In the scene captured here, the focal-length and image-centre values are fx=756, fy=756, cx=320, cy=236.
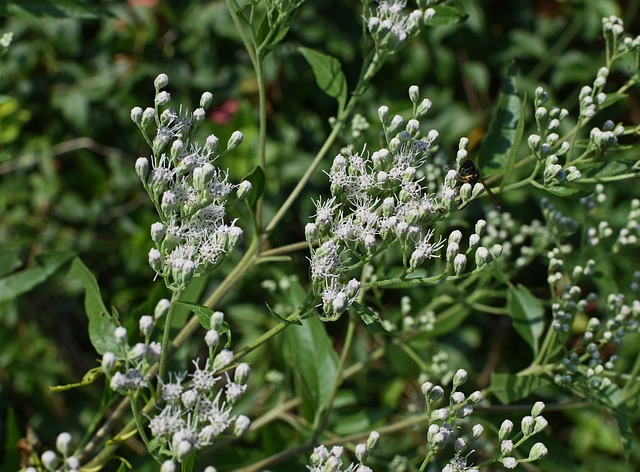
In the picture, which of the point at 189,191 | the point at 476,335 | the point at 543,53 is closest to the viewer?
the point at 189,191

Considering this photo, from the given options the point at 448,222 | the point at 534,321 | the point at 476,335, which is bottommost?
the point at 476,335

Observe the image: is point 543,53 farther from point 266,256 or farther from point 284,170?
point 266,256

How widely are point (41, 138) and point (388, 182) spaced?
2.55 m

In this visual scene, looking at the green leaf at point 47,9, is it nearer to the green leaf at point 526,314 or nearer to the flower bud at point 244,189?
the flower bud at point 244,189

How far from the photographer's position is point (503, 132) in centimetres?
232

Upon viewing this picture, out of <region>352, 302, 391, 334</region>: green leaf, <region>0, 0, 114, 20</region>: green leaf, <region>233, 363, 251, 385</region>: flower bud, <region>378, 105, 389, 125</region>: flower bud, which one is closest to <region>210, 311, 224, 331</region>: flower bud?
<region>233, 363, 251, 385</region>: flower bud

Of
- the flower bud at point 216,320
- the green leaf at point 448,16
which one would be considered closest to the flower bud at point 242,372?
the flower bud at point 216,320

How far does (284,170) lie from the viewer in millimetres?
3543

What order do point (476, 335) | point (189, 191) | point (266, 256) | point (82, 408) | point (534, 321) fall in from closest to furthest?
1. point (189, 191)
2. point (266, 256)
3. point (534, 321)
4. point (82, 408)
5. point (476, 335)

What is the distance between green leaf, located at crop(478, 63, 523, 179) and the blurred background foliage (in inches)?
50.4

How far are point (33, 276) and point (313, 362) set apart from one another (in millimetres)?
997

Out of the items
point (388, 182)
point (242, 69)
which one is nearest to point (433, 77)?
point (242, 69)

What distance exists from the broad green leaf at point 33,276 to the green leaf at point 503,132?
138 cm

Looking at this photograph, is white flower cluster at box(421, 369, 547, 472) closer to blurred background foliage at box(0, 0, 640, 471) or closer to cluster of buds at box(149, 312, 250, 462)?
cluster of buds at box(149, 312, 250, 462)
